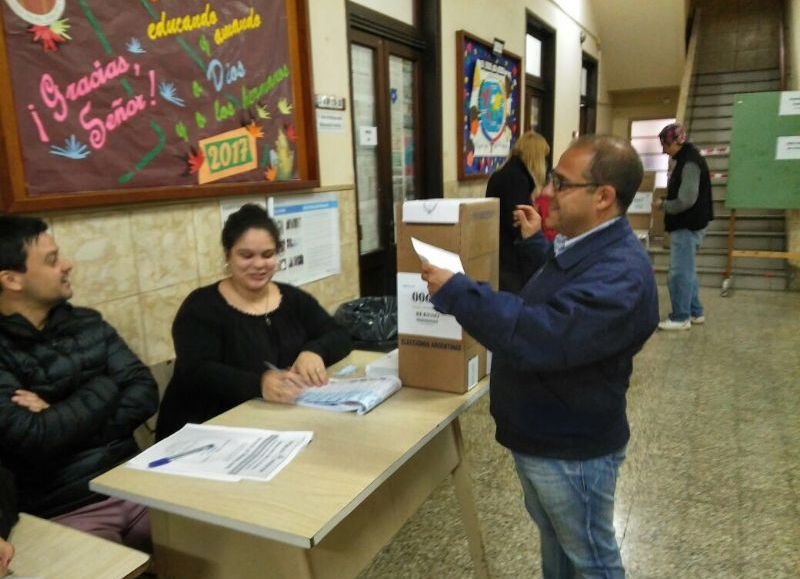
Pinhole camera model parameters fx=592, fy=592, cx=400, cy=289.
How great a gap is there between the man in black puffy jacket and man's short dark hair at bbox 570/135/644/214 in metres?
1.28

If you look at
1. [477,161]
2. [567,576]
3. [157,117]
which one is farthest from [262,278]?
[477,161]

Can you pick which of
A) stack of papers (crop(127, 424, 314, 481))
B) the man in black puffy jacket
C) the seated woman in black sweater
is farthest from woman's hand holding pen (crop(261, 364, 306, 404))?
the man in black puffy jacket

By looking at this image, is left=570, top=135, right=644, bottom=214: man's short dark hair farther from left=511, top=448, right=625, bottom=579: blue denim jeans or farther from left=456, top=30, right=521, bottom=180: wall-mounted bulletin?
left=456, top=30, right=521, bottom=180: wall-mounted bulletin

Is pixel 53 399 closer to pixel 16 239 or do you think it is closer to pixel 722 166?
pixel 16 239

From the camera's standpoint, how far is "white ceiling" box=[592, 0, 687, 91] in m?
7.67

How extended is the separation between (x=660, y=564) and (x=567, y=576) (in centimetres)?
60

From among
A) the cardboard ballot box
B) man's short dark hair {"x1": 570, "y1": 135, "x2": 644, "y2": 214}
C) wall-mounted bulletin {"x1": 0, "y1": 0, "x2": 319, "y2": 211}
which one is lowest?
the cardboard ballot box

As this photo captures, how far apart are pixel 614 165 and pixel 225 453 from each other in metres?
0.97

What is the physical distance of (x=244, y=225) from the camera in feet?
5.70

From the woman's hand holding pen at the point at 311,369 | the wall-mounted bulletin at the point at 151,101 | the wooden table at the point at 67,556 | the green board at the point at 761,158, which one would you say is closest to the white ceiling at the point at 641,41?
the green board at the point at 761,158

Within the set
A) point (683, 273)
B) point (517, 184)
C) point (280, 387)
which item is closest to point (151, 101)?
point (280, 387)

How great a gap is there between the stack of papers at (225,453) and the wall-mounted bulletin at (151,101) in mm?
839

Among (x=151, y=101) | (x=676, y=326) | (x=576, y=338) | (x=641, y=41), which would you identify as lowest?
(x=676, y=326)

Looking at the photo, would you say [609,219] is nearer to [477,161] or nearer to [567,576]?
[567,576]
